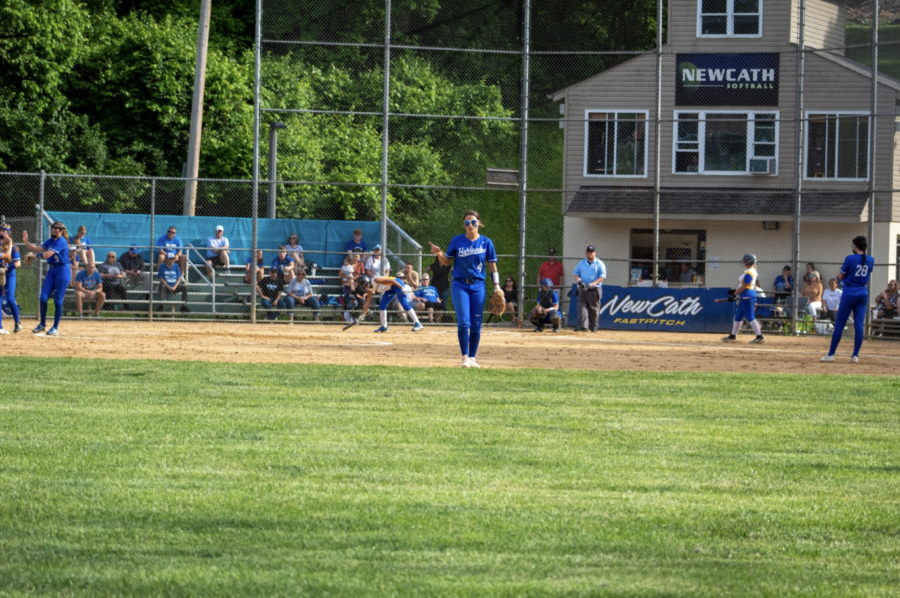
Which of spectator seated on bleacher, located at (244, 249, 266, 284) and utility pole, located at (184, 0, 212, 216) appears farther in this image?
utility pole, located at (184, 0, 212, 216)

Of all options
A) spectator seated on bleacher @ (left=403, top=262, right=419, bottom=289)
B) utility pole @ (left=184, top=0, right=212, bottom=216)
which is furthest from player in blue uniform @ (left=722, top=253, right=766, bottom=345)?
utility pole @ (left=184, top=0, right=212, bottom=216)

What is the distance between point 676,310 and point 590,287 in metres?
2.53

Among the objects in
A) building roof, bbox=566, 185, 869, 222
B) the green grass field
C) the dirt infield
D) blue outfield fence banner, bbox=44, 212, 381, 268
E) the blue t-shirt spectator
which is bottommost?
the green grass field

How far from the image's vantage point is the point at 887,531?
5496 mm

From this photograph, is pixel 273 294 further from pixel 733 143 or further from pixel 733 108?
pixel 733 108

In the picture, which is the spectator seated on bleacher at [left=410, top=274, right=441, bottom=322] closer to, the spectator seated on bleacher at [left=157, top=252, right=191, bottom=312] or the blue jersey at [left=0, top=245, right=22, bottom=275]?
the spectator seated on bleacher at [left=157, top=252, right=191, bottom=312]

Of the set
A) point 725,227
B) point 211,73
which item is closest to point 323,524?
point 725,227

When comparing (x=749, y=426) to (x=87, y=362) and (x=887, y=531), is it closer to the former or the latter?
(x=887, y=531)

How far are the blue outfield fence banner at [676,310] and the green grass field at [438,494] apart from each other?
14755mm

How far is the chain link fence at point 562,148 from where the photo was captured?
82.3 ft

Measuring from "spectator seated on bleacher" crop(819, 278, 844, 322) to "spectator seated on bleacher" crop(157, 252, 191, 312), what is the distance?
14796mm

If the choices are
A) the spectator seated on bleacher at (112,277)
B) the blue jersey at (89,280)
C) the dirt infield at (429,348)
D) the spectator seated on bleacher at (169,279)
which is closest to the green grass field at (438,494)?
the dirt infield at (429,348)

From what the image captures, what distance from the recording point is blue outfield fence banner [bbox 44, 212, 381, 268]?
25.6 metres

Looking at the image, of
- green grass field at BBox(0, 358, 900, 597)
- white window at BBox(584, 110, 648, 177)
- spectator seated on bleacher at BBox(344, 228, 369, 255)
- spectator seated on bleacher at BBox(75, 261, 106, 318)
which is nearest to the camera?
green grass field at BBox(0, 358, 900, 597)
